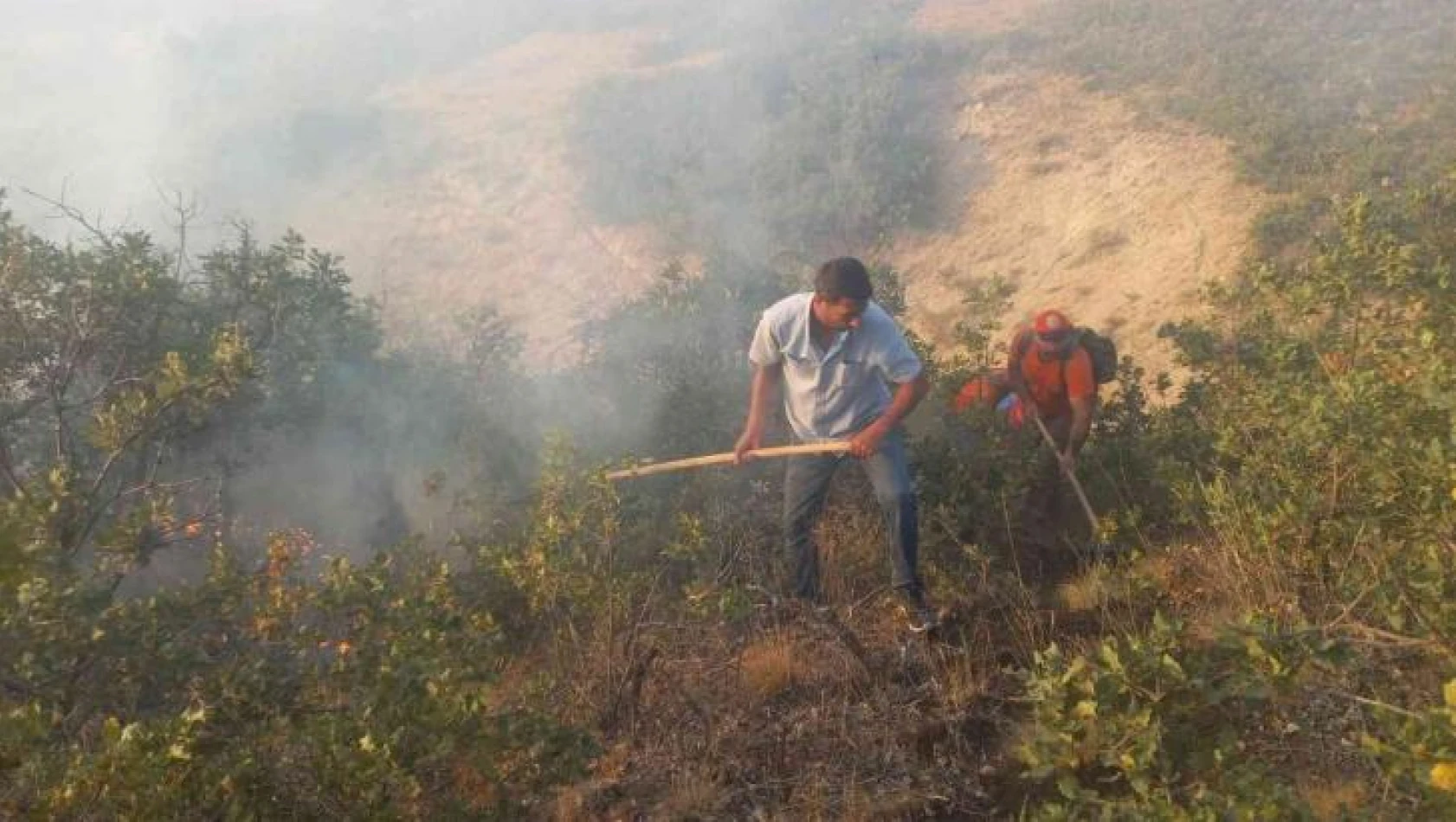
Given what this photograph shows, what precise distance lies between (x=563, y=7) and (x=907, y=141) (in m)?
12.7

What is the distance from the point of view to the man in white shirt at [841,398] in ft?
→ 11.8

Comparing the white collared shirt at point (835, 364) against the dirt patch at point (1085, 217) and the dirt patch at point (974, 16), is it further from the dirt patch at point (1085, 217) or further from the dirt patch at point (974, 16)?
the dirt patch at point (974, 16)

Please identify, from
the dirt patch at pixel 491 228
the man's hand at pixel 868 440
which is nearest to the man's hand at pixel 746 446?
the man's hand at pixel 868 440

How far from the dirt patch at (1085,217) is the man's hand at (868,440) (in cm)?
547

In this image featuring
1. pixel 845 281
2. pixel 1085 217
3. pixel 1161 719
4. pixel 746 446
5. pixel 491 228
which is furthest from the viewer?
pixel 491 228

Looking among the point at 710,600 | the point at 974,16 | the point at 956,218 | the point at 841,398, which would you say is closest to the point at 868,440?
the point at 841,398

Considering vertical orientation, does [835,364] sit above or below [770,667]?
above

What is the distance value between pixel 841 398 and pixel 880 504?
18.5 inches

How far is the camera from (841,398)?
12.4 ft

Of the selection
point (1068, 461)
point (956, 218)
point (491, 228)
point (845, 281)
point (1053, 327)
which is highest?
point (491, 228)

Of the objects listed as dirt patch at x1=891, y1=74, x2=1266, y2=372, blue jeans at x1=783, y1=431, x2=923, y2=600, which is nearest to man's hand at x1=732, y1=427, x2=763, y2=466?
blue jeans at x1=783, y1=431, x2=923, y2=600

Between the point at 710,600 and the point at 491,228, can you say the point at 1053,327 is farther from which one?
the point at 491,228

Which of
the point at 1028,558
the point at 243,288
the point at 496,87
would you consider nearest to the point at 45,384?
the point at 243,288

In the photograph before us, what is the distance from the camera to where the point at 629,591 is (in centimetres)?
332
